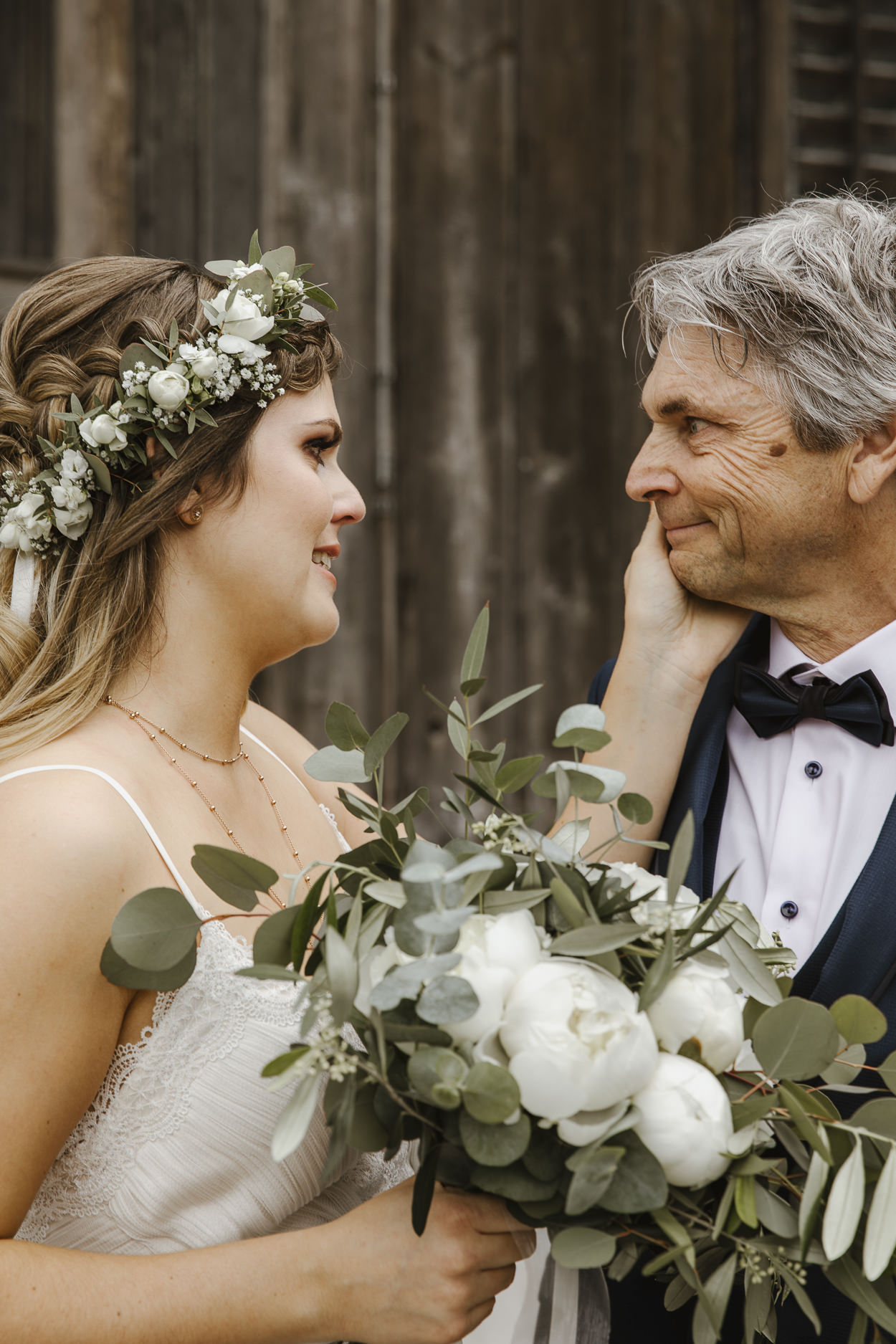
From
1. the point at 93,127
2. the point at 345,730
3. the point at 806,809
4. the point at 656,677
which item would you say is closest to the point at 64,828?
the point at 345,730

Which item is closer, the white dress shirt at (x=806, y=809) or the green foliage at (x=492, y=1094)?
the green foliage at (x=492, y=1094)

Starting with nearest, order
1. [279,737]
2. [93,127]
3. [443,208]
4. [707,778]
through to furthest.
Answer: [707,778]
[279,737]
[93,127]
[443,208]

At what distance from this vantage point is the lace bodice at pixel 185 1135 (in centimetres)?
154

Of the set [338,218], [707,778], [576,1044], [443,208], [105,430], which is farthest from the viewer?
[443,208]

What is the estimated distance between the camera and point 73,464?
68.4 inches

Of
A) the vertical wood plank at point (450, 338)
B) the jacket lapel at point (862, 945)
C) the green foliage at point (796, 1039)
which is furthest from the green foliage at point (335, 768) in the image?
the vertical wood plank at point (450, 338)

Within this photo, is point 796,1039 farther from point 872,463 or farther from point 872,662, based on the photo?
point 872,463

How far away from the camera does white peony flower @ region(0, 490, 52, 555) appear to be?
69.9 inches

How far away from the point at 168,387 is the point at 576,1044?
102 cm

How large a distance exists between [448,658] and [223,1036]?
220cm

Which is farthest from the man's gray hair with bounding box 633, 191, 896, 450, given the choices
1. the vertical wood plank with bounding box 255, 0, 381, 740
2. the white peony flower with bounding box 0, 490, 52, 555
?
the vertical wood plank with bounding box 255, 0, 381, 740

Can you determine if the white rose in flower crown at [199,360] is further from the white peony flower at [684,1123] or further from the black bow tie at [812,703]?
the white peony flower at [684,1123]

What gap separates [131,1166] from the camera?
5.07ft

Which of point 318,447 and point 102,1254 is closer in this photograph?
point 102,1254
